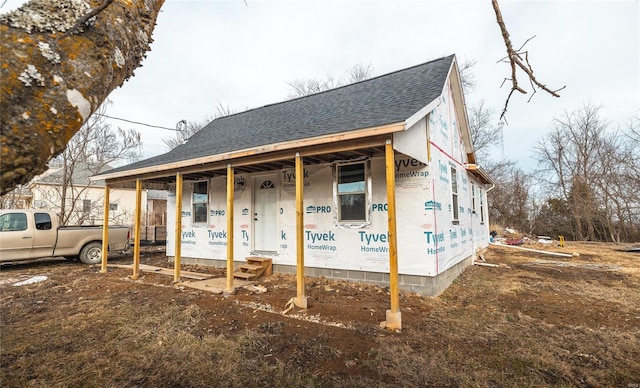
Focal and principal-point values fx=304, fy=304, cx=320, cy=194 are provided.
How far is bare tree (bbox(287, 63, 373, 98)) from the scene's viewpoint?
25.1 meters

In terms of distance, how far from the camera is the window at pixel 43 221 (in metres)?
8.79

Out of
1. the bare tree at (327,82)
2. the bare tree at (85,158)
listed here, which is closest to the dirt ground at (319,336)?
the bare tree at (85,158)

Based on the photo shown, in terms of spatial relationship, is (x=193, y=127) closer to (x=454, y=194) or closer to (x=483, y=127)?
(x=483, y=127)

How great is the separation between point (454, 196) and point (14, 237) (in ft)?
39.5

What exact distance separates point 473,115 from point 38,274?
28.3m

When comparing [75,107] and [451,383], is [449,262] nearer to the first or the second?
[451,383]

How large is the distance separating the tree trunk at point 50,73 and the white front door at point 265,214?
630 centimetres

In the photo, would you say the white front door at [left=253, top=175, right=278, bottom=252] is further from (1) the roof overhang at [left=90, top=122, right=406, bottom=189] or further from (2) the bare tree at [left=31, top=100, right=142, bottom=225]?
(2) the bare tree at [left=31, top=100, right=142, bottom=225]

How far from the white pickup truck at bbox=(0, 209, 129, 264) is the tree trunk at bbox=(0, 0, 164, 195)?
10.1m

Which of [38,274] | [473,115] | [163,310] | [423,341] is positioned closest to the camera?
[423,341]

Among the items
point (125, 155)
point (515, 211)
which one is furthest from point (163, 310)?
point (515, 211)

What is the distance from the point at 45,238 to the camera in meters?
8.93

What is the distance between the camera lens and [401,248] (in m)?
5.94

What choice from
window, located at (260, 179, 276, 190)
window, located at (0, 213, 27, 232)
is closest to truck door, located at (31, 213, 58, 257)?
window, located at (0, 213, 27, 232)
